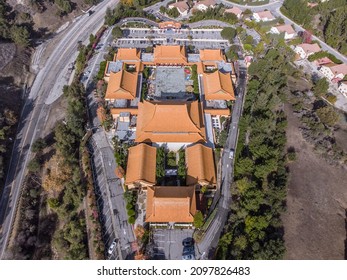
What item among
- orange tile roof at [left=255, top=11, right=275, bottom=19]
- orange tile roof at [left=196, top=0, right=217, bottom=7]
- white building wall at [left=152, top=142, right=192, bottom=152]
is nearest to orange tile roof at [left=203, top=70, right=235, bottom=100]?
white building wall at [left=152, top=142, right=192, bottom=152]

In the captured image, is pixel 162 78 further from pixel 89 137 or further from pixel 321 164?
pixel 321 164

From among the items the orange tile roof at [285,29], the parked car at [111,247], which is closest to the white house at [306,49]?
the orange tile roof at [285,29]

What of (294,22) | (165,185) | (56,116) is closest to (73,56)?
(56,116)

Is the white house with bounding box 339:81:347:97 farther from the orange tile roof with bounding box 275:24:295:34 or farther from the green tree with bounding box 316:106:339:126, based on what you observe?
the orange tile roof with bounding box 275:24:295:34

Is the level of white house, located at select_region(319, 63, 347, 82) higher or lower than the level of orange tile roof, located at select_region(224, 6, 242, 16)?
lower

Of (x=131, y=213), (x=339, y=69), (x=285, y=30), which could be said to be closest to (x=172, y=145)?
(x=131, y=213)
